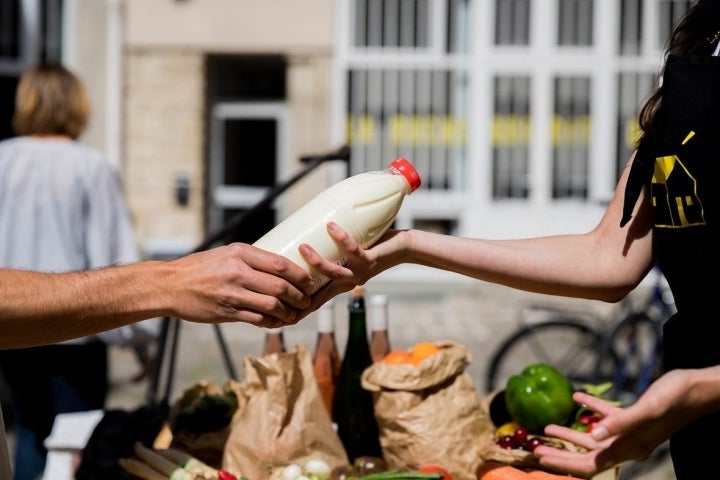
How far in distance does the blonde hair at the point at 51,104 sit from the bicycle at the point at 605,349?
3.28 meters

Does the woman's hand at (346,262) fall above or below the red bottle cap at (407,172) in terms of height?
below

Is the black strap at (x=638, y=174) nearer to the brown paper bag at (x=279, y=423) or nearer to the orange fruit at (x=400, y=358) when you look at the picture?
the orange fruit at (x=400, y=358)

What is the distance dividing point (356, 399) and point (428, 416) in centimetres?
29

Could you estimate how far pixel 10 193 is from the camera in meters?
4.02

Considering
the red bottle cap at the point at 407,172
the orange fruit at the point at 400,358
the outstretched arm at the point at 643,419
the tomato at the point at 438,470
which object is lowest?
the tomato at the point at 438,470

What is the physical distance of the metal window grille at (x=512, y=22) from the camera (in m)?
11.5

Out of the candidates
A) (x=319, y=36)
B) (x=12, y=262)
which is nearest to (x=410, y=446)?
(x=12, y=262)

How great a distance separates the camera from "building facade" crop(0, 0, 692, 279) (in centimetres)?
1148

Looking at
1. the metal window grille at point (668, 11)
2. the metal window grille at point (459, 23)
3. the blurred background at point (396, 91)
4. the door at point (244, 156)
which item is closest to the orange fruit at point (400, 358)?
the blurred background at point (396, 91)

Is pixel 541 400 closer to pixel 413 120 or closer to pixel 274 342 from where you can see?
pixel 274 342

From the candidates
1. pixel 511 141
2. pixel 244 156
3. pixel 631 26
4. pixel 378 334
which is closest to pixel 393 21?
pixel 511 141

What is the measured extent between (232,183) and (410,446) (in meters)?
9.95

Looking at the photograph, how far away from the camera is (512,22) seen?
11555 millimetres

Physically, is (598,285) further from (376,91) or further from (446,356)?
(376,91)
